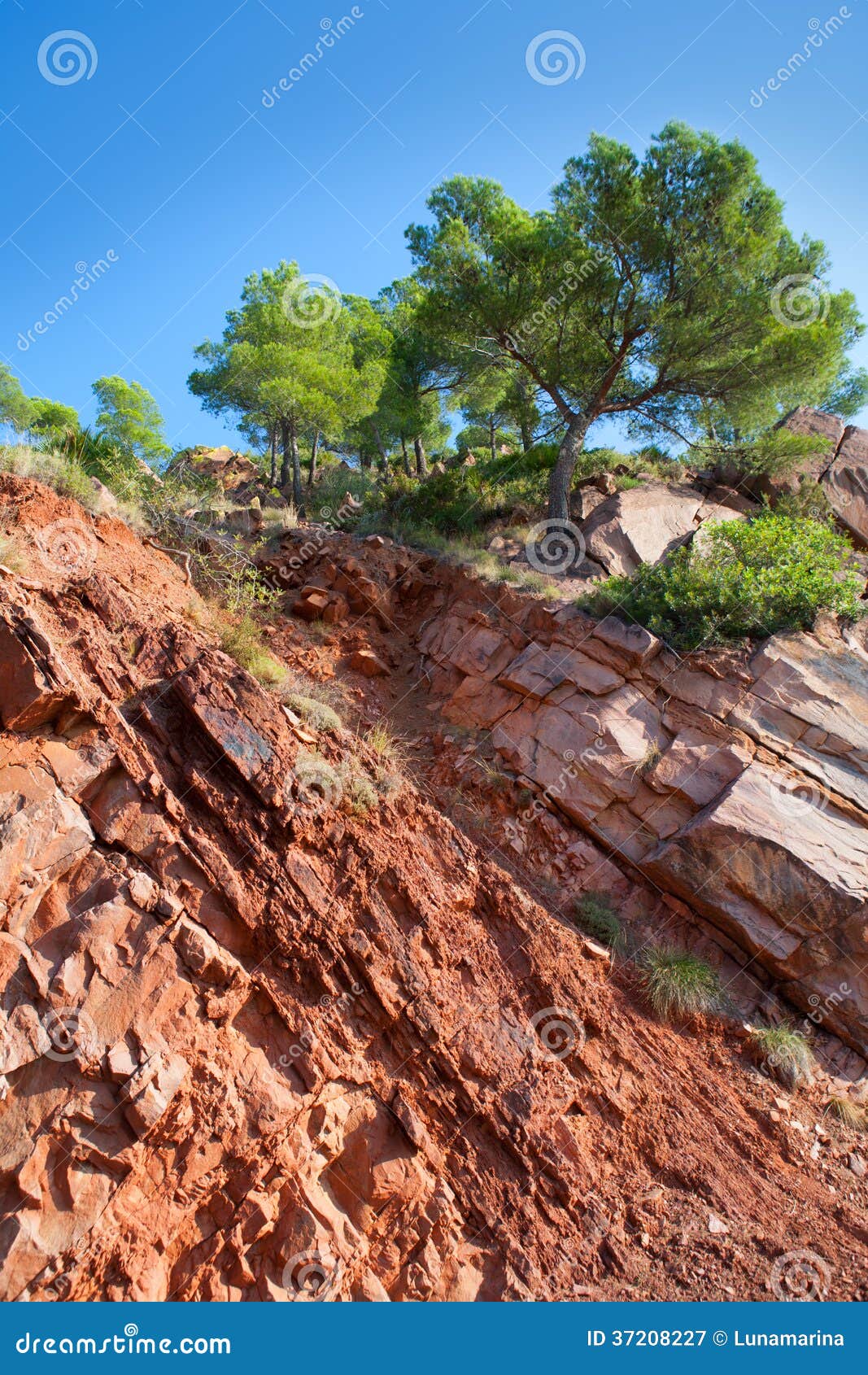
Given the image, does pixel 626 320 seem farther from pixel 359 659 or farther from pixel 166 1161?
pixel 166 1161

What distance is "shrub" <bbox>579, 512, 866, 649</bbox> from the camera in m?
9.50

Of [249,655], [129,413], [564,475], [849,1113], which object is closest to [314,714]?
[249,655]

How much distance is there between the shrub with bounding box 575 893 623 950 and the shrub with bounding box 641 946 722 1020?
391 mm

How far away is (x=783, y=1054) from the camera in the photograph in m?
6.89

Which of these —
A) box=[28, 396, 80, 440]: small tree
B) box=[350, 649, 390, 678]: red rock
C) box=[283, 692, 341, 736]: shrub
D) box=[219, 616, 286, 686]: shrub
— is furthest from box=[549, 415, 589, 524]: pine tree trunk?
box=[28, 396, 80, 440]: small tree

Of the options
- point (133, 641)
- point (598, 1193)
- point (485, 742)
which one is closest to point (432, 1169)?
point (598, 1193)

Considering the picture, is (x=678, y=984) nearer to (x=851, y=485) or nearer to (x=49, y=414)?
(x=851, y=485)

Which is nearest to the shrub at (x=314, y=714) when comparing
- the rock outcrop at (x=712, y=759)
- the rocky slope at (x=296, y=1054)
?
the rocky slope at (x=296, y=1054)

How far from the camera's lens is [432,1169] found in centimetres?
553

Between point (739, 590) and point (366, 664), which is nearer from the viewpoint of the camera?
point (739, 590)

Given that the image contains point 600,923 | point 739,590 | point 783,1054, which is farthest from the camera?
point 739,590

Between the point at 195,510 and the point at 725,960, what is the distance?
10.4 meters

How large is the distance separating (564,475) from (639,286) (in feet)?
12.9

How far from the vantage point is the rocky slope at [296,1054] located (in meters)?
4.75
